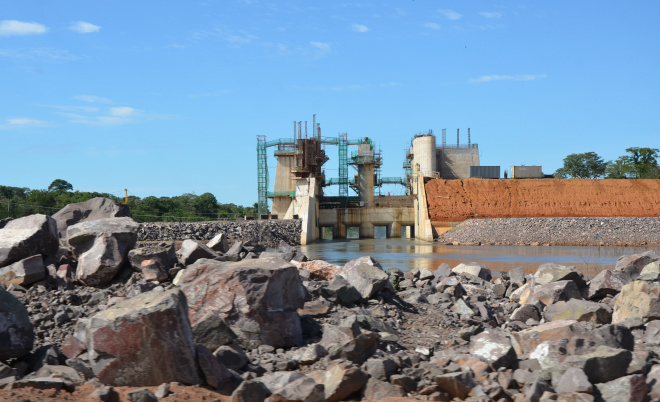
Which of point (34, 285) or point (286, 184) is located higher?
point (286, 184)

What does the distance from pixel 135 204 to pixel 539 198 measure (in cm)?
3892

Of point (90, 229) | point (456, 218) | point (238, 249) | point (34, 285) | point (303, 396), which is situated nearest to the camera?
point (303, 396)

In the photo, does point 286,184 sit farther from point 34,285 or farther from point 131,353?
point 131,353

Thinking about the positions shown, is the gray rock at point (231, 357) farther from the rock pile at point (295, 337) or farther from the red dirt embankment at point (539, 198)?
the red dirt embankment at point (539, 198)

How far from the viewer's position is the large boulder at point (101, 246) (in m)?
9.76

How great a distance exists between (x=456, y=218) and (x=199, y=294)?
42.6 m

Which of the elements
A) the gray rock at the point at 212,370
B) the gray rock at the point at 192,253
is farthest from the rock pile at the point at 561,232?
the gray rock at the point at 212,370

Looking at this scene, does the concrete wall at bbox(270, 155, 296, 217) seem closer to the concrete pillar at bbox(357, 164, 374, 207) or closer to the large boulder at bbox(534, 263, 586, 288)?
the concrete pillar at bbox(357, 164, 374, 207)

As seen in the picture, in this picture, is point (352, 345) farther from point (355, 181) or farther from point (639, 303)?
point (355, 181)

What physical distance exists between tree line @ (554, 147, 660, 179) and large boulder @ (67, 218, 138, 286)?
77.5 metres

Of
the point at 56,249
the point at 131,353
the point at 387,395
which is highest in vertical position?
the point at 56,249

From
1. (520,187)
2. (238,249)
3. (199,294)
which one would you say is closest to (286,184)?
(520,187)

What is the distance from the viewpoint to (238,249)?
463 inches

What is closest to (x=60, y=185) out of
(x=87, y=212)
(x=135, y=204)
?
(x=135, y=204)
